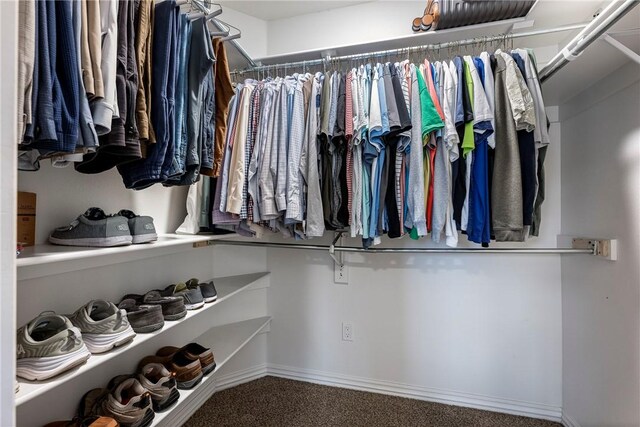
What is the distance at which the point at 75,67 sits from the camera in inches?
22.9

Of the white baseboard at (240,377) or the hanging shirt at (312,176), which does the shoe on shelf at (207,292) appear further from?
the white baseboard at (240,377)

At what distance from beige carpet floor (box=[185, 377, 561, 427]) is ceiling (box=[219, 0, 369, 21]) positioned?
2.30m

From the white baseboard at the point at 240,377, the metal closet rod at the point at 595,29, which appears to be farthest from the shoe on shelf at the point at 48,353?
the metal closet rod at the point at 595,29

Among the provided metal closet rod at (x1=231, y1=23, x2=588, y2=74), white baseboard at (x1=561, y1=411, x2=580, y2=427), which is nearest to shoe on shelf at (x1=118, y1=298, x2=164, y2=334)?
metal closet rod at (x1=231, y1=23, x2=588, y2=74)

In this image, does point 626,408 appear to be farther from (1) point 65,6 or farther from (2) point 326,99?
(1) point 65,6

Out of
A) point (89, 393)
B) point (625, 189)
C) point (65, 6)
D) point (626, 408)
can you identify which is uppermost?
point (65, 6)

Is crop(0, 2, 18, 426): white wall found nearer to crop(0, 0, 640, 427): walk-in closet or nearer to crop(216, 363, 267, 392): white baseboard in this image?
crop(0, 0, 640, 427): walk-in closet

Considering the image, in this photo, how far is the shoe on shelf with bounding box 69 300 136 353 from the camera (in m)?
0.79

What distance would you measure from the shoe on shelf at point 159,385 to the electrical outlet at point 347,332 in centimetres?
98

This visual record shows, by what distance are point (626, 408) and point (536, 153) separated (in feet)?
3.51

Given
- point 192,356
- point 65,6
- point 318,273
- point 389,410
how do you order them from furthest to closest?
point 318,273
point 389,410
point 192,356
point 65,6

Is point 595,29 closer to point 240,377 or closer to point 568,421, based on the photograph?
point 568,421

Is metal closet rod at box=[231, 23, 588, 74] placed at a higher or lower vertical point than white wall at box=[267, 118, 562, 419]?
higher

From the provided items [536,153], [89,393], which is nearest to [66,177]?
[89,393]
